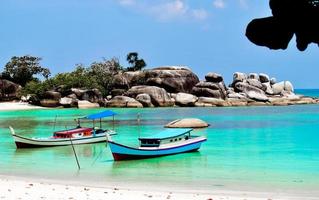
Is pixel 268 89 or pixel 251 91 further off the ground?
pixel 268 89

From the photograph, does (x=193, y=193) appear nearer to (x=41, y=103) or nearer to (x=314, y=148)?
(x=314, y=148)

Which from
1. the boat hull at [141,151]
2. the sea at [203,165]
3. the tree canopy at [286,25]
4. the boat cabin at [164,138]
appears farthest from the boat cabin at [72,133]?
the tree canopy at [286,25]

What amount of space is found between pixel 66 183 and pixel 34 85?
57.5m

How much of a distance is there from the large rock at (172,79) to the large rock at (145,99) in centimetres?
472

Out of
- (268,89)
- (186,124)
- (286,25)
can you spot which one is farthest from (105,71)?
(286,25)

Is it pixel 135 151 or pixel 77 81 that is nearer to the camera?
pixel 135 151

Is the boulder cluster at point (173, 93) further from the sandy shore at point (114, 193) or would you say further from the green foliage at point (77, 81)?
the sandy shore at point (114, 193)

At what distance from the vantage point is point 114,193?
1290 centimetres

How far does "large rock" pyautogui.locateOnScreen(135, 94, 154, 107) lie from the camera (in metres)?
66.9

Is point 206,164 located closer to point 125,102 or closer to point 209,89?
point 125,102

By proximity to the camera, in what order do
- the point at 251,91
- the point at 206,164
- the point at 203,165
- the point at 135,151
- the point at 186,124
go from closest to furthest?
the point at 203,165
the point at 206,164
the point at 135,151
the point at 186,124
the point at 251,91

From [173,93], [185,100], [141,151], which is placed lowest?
[141,151]

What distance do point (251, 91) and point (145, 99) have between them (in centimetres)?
1726

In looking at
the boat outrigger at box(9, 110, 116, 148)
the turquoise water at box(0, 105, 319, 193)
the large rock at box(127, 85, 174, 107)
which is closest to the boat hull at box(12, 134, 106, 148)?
the boat outrigger at box(9, 110, 116, 148)
